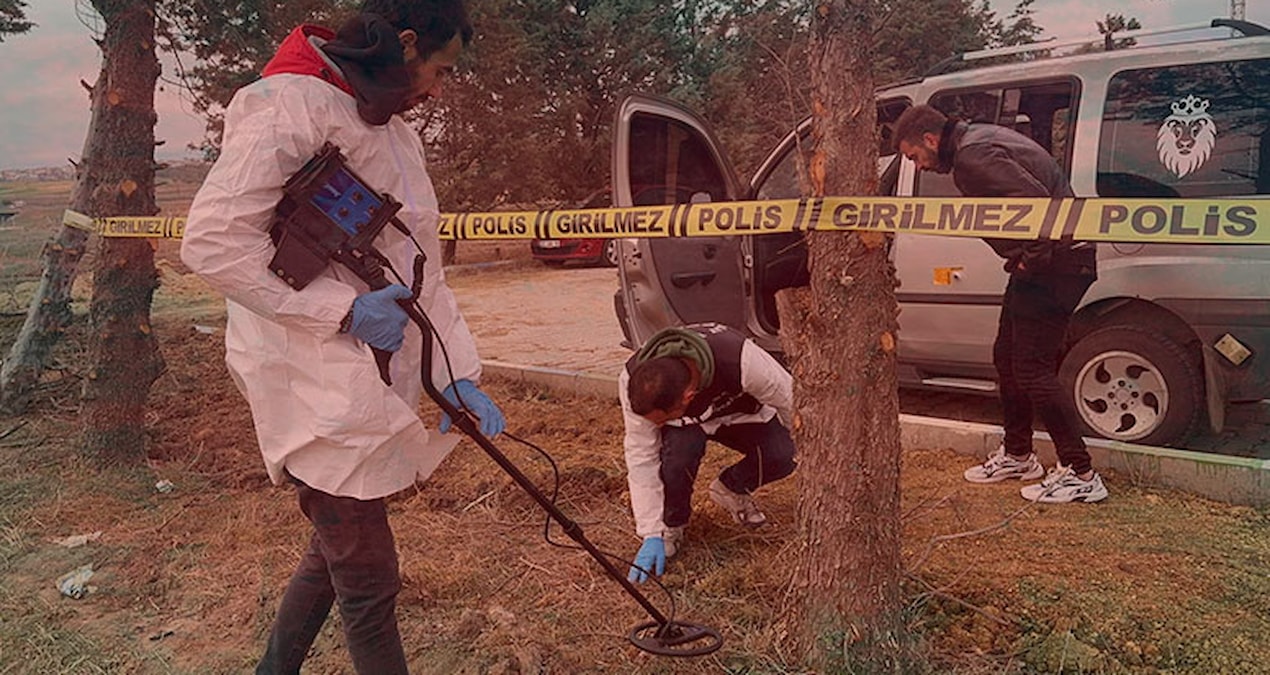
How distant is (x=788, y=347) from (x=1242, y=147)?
8.85 feet

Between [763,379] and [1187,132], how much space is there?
2.42m

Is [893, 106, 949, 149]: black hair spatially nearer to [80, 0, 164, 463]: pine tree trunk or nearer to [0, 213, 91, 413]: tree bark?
[80, 0, 164, 463]: pine tree trunk

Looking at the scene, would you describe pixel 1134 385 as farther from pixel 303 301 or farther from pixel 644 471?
pixel 303 301

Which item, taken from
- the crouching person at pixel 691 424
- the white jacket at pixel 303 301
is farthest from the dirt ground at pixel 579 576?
the white jacket at pixel 303 301

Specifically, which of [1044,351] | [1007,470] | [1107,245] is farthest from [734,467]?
[1107,245]

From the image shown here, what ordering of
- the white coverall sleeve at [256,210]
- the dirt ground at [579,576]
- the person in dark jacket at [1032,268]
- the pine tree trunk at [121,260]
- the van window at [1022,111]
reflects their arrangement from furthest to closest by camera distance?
the pine tree trunk at [121,260] < the van window at [1022,111] < the person in dark jacket at [1032,268] < the dirt ground at [579,576] < the white coverall sleeve at [256,210]

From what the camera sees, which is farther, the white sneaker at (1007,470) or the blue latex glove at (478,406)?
the white sneaker at (1007,470)

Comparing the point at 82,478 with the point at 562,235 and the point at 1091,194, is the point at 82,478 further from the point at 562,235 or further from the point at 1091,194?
the point at 1091,194

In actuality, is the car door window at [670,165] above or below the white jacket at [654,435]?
above

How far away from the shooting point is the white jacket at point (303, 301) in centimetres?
183

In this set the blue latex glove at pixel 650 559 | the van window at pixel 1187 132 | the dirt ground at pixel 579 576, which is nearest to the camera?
the dirt ground at pixel 579 576

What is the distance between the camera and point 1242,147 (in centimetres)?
386

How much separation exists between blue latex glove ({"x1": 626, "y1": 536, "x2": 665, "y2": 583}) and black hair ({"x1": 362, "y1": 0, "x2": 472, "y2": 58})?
1818 mm

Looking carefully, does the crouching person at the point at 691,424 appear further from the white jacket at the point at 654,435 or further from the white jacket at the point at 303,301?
the white jacket at the point at 303,301
